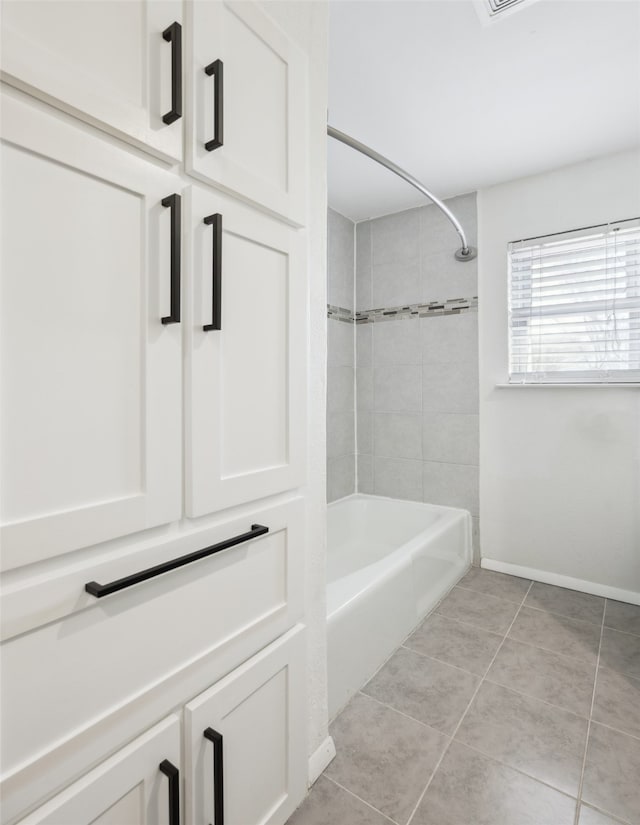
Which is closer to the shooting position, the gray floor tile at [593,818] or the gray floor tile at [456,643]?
the gray floor tile at [593,818]

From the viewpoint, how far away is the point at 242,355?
93cm

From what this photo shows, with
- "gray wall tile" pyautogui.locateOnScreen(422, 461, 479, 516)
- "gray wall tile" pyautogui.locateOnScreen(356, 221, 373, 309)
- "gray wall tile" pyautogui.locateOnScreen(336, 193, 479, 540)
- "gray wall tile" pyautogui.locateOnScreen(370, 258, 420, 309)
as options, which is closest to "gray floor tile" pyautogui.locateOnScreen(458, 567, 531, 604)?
"gray wall tile" pyautogui.locateOnScreen(336, 193, 479, 540)

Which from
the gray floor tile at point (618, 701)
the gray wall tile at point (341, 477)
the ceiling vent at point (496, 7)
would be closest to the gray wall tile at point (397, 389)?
the gray wall tile at point (341, 477)

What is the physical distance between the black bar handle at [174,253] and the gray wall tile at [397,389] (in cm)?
241

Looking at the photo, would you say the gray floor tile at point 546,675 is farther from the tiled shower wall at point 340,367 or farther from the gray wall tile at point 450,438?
the tiled shower wall at point 340,367

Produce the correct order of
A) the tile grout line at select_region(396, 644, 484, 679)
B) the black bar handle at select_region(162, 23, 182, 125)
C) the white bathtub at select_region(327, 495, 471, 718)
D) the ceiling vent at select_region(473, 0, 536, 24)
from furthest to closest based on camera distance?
the tile grout line at select_region(396, 644, 484, 679) < the white bathtub at select_region(327, 495, 471, 718) < the ceiling vent at select_region(473, 0, 536, 24) < the black bar handle at select_region(162, 23, 182, 125)

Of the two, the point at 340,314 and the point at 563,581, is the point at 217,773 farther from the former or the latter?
the point at 340,314

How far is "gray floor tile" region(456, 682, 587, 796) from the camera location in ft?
4.38

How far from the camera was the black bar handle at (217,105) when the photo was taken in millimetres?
797

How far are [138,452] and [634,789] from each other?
1.65m

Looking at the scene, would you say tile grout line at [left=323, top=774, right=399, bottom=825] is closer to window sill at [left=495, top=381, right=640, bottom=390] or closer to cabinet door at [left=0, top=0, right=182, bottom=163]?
cabinet door at [left=0, top=0, right=182, bottom=163]

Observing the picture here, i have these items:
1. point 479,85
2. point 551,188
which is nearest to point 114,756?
point 479,85

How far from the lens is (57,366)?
0.63 meters

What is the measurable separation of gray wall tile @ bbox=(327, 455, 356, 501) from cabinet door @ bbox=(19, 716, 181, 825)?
7.40 feet
